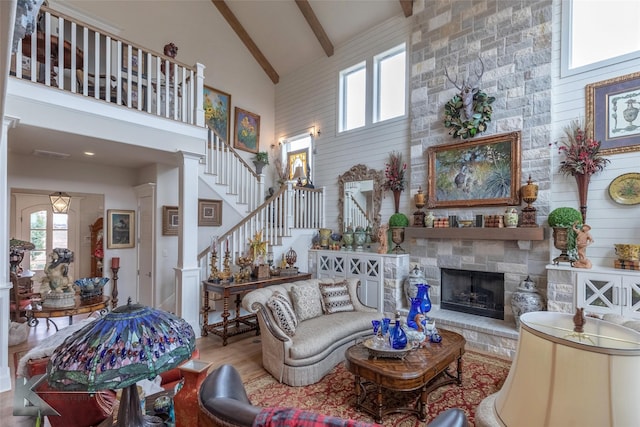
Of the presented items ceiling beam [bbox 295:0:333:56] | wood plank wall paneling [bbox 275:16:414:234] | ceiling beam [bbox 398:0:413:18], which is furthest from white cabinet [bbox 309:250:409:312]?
ceiling beam [bbox 295:0:333:56]

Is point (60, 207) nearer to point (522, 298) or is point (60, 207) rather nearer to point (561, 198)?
point (522, 298)

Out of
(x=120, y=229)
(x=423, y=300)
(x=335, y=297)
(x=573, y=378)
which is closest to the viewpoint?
(x=573, y=378)

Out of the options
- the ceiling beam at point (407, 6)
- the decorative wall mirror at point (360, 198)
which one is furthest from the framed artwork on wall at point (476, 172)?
the ceiling beam at point (407, 6)

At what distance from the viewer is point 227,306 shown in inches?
172

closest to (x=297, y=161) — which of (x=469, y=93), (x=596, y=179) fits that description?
(x=469, y=93)

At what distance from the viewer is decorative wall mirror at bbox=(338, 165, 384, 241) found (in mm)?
5906

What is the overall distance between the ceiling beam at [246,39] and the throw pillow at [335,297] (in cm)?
620

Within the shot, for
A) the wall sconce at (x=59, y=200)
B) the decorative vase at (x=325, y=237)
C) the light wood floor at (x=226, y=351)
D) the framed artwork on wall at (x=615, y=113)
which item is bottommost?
the light wood floor at (x=226, y=351)

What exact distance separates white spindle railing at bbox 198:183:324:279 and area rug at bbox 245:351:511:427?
2.28m

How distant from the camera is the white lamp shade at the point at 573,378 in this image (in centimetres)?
67

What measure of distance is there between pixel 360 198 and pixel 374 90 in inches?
83.7

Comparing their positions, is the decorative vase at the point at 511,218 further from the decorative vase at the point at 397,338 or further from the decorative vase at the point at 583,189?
the decorative vase at the point at 397,338

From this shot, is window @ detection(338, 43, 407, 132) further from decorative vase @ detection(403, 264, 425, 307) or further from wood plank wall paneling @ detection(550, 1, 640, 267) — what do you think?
decorative vase @ detection(403, 264, 425, 307)

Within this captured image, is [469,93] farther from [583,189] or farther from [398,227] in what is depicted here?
[398,227]
